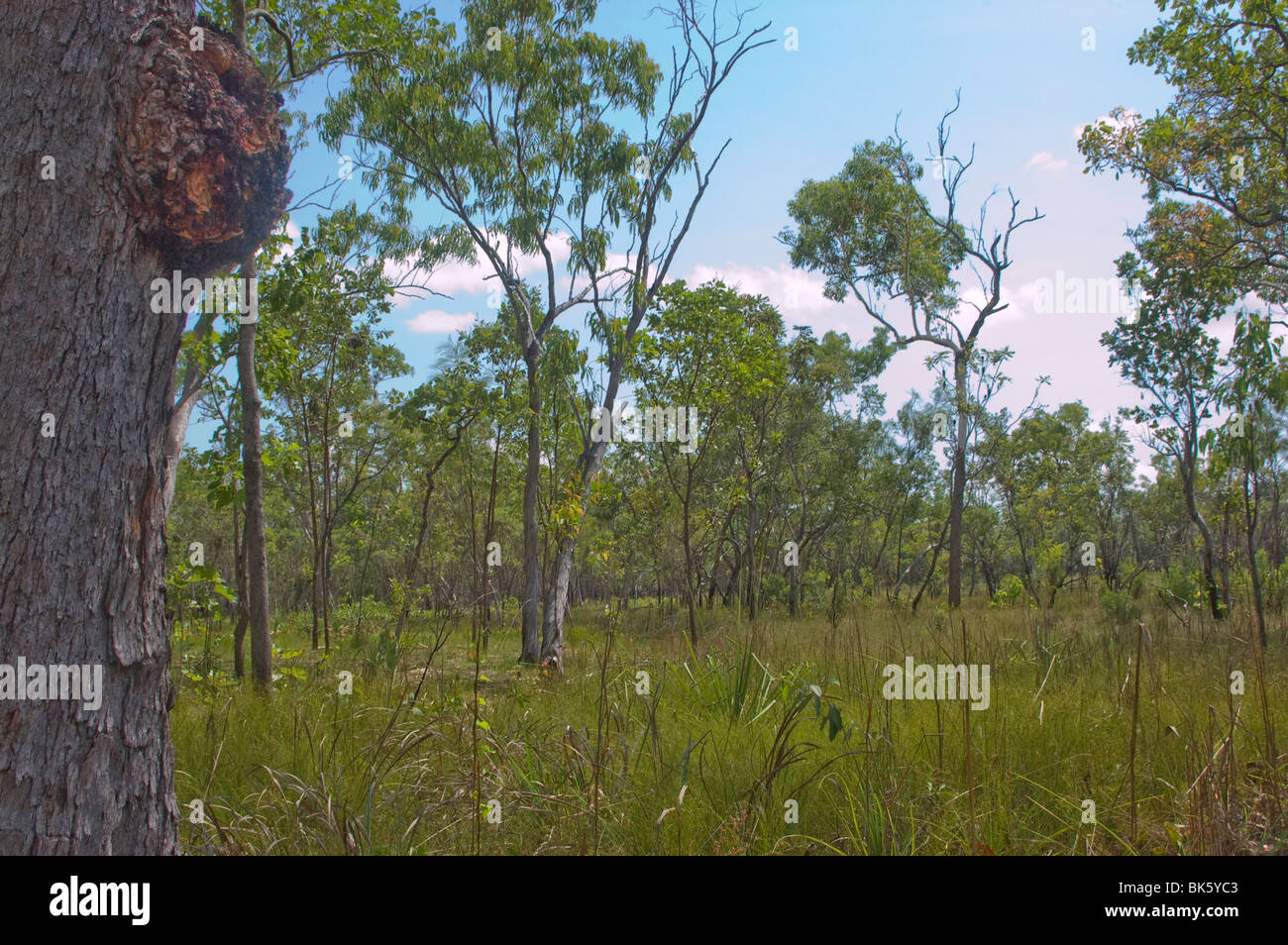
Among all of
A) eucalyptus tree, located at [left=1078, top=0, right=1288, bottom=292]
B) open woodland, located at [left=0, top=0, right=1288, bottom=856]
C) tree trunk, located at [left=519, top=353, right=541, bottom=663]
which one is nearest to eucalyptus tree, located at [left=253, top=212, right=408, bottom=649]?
open woodland, located at [left=0, top=0, right=1288, bottom=856]

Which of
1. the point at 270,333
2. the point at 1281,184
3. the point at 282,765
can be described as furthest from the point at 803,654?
the point at 1281,184

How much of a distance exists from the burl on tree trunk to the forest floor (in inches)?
33.4

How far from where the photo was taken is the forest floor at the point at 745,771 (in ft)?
8.77

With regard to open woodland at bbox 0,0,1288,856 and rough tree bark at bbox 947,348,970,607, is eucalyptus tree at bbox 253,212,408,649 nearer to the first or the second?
open woodland at bbox 0,0,1288,856

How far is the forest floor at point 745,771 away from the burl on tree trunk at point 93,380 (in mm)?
849

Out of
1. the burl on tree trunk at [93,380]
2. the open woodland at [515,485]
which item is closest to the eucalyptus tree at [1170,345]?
the open woodland at [515,485]

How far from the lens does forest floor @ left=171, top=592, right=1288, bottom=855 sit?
2.67 meters

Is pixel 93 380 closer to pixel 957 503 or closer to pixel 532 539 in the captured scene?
pixel 532 539

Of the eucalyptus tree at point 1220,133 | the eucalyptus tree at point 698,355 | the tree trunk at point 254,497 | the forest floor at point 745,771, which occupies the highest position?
the eucalyptus tree at point 1220,133

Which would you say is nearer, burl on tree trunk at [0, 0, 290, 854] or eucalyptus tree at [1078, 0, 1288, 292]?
burl on tree trunk at [0, 0, 290, 854]

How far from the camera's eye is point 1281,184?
977 cm

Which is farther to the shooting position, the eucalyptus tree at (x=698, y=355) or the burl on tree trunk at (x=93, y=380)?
the eucalyptus tree at (x=698, y=355)

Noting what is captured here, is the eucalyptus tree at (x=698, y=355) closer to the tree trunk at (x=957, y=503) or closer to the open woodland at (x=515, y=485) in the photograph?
the open woodland at (x=515, y=485)
